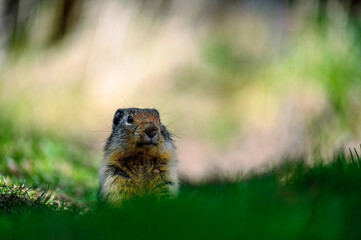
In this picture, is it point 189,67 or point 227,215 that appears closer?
point 227,215

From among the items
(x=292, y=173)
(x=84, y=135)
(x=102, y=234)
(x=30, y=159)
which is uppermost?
(x=84, y=135)

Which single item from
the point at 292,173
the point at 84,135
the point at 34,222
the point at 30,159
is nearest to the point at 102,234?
the point at 34,222

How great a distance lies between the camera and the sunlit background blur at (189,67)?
12.2 m

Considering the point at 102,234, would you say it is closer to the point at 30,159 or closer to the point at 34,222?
the point at 34,222

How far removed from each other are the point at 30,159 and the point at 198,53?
776cm

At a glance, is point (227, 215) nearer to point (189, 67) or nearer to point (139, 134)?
point (139, 134)

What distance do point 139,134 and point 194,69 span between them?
30.8ft

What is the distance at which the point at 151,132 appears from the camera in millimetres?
4809

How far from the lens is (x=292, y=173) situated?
481 centimetres

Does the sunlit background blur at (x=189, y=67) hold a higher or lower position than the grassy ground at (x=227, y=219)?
higher

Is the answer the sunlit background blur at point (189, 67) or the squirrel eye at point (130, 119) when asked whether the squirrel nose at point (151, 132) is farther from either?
the sunlit background blur at point (189, 67)

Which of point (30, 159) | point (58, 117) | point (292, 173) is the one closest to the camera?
point (292, 173)

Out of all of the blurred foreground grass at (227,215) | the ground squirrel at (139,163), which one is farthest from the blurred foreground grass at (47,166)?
the blurred foreground grass at (227,215)

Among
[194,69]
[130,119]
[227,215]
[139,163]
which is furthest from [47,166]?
[194,69]
